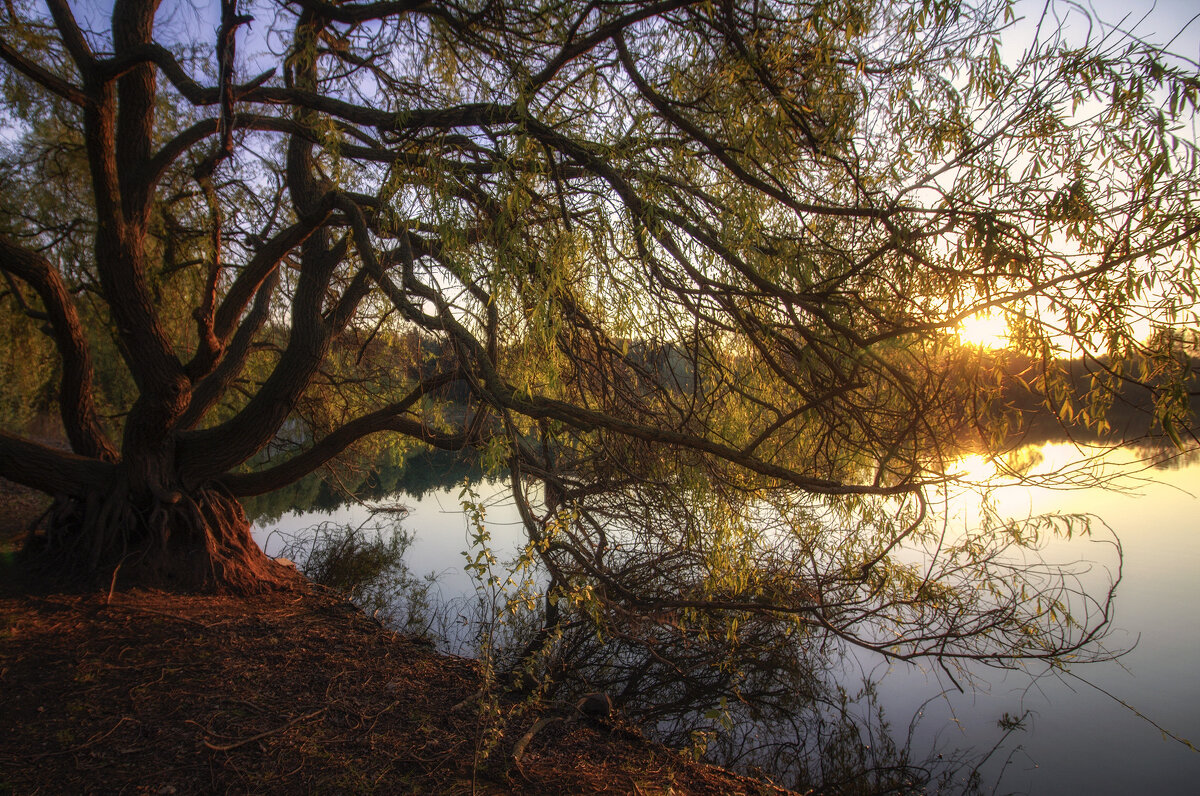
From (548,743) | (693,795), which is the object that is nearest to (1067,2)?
(693,795)

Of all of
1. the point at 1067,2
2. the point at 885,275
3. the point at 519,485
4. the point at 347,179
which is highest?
the point at 347,179

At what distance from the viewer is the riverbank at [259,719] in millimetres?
2305

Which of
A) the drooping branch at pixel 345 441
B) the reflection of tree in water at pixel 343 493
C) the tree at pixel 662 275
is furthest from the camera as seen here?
the reflection of tree in water at pixel 343 493

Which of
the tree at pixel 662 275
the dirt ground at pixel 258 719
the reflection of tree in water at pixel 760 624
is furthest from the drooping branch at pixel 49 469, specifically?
the reflection of tree in water at pixel 760 624

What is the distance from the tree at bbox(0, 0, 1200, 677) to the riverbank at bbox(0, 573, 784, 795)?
0.67m

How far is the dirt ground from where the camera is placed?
2301 mm

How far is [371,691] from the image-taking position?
10.5 feet

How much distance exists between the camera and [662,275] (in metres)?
2.39

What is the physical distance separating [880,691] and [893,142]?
151 inches

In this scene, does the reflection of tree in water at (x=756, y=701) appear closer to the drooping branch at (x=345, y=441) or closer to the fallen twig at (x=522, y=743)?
the fallen twig at (x=522, y=743)

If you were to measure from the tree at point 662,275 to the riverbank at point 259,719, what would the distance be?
2.19ft

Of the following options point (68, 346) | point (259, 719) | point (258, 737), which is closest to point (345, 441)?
point (68, 346)

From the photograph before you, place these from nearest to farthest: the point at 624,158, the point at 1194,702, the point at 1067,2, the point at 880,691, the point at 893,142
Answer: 1. the point at 1067,2
2. the point at 624,158
3. the point at 893,142
4. the point at 1194,702
5. the point at 880,691

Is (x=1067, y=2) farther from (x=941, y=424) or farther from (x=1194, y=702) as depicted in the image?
(x=1194, y=702)
